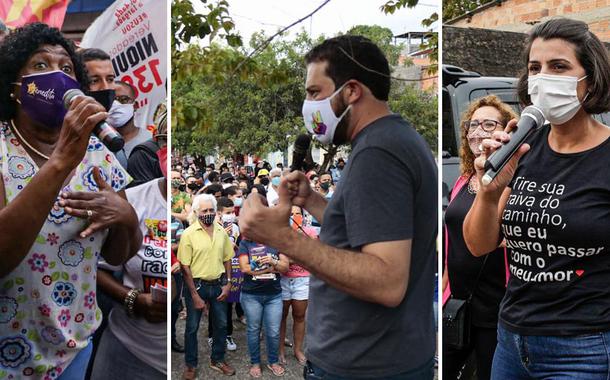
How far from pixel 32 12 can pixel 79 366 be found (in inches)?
45.7

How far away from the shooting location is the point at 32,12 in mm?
1864

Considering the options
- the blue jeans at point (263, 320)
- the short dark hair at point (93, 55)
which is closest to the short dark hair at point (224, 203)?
the blue jeans at point (263, 320)

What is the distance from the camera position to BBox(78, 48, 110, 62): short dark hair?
6.20ft

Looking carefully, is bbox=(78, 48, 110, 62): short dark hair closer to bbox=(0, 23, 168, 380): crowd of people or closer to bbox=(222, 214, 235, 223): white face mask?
bbox=(0, 23, 168, 380): crowd of people

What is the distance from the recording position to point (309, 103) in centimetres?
162

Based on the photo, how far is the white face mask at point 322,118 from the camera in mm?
1586

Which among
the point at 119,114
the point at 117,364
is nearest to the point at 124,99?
the point at 119,114

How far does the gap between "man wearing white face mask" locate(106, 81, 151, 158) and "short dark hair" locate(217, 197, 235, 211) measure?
0.41m

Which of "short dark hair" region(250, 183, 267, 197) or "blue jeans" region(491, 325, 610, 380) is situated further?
"short dark hair" region(250, 183, 267, 197)

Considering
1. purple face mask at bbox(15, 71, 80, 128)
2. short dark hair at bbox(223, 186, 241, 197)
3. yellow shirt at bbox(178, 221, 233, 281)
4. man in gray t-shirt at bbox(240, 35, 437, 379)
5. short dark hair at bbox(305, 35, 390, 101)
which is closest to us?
man in gray t-shirt at bbox(240, 35, 437, 379)

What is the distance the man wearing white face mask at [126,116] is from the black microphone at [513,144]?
4.06 ft

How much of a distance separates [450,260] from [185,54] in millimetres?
1249

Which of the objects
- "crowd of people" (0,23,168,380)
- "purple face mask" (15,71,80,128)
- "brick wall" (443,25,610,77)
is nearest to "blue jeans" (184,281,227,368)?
"crowd of people" (0,23,168,380)

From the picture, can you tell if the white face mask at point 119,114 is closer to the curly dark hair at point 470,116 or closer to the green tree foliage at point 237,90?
the green tree foliage at point 237,90
